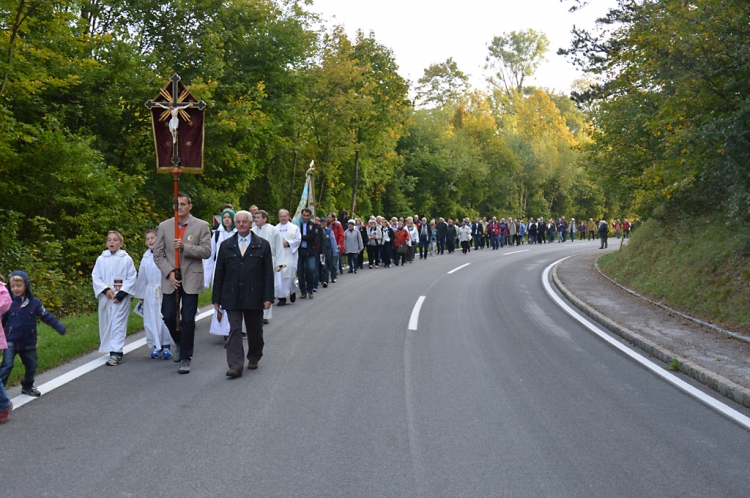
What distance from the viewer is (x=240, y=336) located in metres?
7.87

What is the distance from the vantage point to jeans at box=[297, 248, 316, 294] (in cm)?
1540

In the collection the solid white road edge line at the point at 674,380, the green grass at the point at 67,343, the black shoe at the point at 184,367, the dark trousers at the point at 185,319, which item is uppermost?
the dark trousers at the point at 185,319

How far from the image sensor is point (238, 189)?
92.0 ft

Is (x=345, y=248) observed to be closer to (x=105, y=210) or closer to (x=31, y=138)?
(x=105, y=210)

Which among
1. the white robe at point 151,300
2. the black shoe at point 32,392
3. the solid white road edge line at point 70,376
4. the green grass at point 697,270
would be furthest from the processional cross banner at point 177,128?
the green grass at point 697,270

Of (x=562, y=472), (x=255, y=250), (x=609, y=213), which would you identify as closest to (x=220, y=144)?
(x=255, y=250)

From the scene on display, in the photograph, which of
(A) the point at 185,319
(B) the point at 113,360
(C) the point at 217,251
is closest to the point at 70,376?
(B) the point at 113,360

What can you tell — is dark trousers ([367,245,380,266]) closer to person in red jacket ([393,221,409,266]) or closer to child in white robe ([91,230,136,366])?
person in red jacket ([393,221,409,266])

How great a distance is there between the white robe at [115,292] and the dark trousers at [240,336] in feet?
4.77

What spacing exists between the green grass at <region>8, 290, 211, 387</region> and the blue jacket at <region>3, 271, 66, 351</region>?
82cm

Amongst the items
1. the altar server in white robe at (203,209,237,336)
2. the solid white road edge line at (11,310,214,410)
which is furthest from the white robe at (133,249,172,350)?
the altar server in white robe at (203,209,237,336)

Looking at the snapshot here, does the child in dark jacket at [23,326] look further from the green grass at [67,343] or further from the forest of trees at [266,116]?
the forest of trees at [266,116]

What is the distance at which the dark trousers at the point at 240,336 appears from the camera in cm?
777

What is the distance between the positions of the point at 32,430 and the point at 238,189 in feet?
74.8
